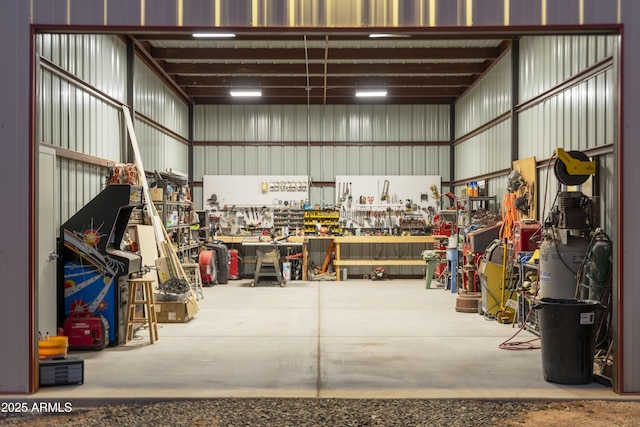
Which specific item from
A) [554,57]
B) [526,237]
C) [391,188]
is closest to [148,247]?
[526,237]

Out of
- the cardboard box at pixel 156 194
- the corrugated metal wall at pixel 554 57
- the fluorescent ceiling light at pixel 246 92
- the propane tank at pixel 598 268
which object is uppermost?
the fluorescent ceiling light at pixel 246 92

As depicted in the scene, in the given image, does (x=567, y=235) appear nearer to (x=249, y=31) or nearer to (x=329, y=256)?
(x=249, y=31)

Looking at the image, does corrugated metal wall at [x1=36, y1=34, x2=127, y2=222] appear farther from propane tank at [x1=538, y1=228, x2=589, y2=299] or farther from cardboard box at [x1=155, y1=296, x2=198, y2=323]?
propane tank at [x1=538, y1=228, x2=589, y2=299]

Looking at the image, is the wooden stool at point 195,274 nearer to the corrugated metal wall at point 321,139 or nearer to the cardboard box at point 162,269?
the cardboard box at point 162,269

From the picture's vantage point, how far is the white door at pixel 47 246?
19.4ft

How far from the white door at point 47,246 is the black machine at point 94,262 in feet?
0.65

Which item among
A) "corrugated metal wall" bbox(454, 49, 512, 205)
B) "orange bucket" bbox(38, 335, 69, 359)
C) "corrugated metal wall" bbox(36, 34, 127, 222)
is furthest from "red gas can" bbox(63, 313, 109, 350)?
"corrugated metal wall" bbox(454, 49, 512, 205)

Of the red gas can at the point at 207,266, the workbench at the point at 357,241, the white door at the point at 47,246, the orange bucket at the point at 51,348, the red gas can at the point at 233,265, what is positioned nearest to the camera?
the orange bucket at the point at 51,348

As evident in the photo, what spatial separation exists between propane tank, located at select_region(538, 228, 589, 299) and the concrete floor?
2.32ft

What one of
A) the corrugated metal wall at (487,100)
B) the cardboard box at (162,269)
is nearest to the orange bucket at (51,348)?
the cardboard box at (162,269)

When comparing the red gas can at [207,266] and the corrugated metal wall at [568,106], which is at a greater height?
the corrugated metal wall at [568,106]

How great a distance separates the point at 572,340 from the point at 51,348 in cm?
436

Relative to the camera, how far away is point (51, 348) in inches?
198
